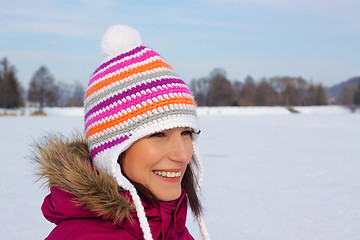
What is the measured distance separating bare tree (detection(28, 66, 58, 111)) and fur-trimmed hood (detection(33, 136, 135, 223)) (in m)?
48.4

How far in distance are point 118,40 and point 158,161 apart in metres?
0.53

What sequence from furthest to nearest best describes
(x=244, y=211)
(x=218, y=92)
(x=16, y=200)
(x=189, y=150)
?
(x=218, y=92) < (x=16, y=200) < (x=244, y=211) < (x=189, y=150)

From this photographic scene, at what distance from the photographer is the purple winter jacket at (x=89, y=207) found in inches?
51.3

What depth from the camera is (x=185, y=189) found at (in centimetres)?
169

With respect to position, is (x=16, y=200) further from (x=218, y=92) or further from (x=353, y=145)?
(x=218, y=92)

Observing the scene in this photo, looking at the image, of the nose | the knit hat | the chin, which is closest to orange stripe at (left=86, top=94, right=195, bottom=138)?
the knit hat

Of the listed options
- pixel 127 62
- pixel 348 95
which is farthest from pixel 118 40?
pixel 348 95

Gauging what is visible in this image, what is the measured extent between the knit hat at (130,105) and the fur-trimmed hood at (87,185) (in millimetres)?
37

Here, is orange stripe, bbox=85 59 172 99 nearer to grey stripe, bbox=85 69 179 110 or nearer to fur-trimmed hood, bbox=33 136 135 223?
grey stripe, bbox=85 69 179 110

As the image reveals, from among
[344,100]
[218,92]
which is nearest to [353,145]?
[218,92]

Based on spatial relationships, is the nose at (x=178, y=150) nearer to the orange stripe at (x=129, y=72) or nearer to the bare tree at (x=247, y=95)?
the orange stripe at (x=129, y=72)

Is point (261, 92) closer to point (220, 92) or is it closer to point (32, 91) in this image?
point (220, 92)

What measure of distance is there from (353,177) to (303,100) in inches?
2523

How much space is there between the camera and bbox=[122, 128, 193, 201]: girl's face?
137 centimetres
